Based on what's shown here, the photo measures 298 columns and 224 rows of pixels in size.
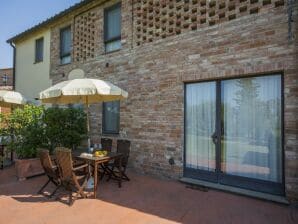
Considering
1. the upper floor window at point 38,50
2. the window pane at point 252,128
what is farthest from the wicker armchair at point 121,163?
the upper floor window at point 38,50

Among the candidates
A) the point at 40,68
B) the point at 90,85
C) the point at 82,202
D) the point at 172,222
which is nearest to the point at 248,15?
the point at 90,85

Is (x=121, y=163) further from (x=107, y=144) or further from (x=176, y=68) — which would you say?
(x=176, y=68)

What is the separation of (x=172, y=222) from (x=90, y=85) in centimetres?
328

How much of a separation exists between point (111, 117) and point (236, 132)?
442 centimetres

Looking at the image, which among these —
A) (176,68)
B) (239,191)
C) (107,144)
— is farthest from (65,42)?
(239,191)

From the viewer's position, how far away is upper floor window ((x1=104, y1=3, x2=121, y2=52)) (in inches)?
335

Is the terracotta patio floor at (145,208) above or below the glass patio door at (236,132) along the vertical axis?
below

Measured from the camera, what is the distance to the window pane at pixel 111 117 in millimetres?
8297

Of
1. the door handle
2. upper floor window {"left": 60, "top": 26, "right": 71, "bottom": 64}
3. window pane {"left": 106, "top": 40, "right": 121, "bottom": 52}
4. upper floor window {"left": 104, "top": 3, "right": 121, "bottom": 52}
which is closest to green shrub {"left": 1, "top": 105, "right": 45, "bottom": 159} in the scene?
window pane {"left": 106, "top": 40, "right": 121, "bottom": 52}

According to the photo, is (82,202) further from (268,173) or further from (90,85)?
(268,173)

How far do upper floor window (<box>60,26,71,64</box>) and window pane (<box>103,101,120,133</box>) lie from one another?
11.1 ft

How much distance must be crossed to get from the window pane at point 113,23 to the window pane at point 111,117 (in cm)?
241

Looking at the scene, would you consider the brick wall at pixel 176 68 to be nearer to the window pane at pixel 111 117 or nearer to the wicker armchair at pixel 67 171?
the window pane at pixel 111 117

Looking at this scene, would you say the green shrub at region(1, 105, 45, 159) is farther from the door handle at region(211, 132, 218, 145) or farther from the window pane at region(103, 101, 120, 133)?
the door handle at region(211, 132, 218, 145)
